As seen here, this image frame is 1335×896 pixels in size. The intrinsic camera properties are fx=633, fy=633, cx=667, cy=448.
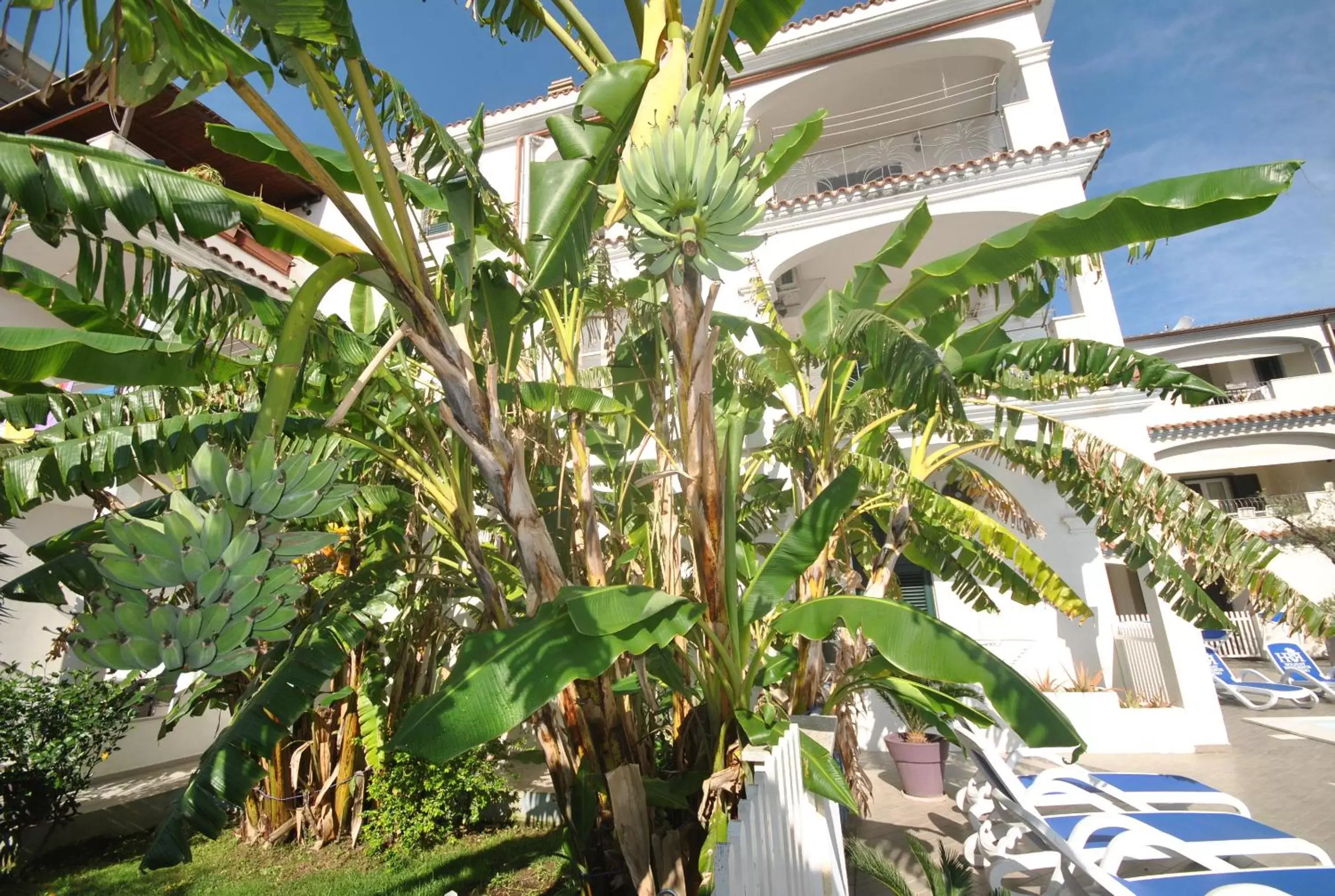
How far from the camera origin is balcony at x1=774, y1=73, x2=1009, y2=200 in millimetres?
9305

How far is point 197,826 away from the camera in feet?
8.00

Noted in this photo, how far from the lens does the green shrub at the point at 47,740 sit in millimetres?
4820

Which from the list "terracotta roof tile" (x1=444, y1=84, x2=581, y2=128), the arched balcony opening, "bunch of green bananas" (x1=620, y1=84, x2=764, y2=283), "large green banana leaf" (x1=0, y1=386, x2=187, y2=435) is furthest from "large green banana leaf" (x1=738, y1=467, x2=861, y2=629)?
"terracotta roof tile" (x1=444, y1=84, x2=581, y2=128)

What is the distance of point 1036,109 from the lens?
8469 mm

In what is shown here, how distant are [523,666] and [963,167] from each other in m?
8.39

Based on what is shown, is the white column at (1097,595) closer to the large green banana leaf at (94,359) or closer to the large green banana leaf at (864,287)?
the large green banana leaf at (864,287)

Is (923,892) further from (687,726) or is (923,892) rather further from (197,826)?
(197,826)

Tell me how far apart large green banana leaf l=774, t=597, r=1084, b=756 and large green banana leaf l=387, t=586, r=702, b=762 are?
0.66 metres

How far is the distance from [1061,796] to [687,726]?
260cm

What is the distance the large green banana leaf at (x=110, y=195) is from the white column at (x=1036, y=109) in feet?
29.9

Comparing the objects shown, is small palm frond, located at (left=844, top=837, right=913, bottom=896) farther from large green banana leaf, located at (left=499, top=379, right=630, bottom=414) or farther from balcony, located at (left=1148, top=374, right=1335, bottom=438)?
balcony, located at (left=1148, top=374, right=1335, bottom=438)

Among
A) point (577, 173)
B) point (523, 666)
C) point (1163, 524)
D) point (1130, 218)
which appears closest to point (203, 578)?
point (523, 666)

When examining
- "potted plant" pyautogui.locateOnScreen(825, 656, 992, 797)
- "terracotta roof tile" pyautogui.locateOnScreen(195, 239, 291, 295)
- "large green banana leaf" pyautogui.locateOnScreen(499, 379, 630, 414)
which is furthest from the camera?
"terracotta roof tile" pyautogui.locateOnScreen(195, 239, 291, 295)

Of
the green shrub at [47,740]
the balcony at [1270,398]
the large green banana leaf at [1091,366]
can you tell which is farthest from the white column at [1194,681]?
the balcony at [1270,398]
